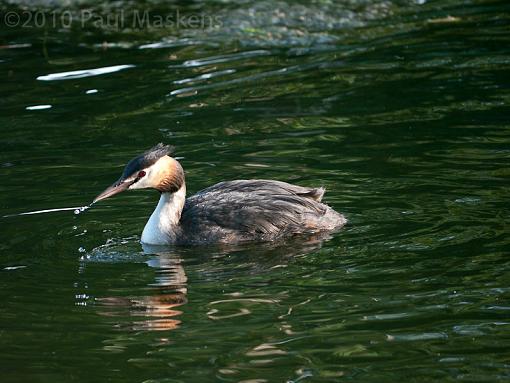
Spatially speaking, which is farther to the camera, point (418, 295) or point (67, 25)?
point (67, 25)

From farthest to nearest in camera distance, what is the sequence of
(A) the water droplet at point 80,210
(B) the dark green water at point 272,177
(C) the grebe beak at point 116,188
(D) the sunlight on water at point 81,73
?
(D) the sunlight on water at point 81,73, (A) the water droplet at point 80,210, (C) the grebe beak at point 116,188, (B) the dark green water at point 272,177

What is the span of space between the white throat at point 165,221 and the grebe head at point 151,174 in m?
0.07

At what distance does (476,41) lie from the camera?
50.7 ft

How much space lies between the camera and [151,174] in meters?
10.1

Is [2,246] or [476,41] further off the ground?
[476,41]

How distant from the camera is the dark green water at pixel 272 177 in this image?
24.5ft

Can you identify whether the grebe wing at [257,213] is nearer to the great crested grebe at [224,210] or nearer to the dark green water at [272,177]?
the great crested grebe at [224,210]

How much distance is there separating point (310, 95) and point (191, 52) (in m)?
2.70

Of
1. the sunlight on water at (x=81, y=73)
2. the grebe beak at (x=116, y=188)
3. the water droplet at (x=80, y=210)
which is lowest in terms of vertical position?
the water droplet at (x=80, y=210)

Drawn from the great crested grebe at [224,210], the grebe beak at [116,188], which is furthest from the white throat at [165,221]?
the grebe beak at [116,188]

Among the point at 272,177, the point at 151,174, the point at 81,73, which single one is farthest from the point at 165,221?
the point at 81,73

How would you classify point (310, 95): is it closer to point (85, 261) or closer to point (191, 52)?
point (191, 52)

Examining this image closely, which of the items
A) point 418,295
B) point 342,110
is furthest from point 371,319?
point 342,110

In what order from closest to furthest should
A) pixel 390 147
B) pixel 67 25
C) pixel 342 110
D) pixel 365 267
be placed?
pixel 365 267, pixel 390 147, pixel 342 110, pixel 67 25
